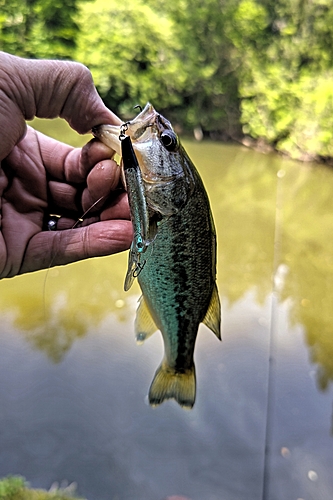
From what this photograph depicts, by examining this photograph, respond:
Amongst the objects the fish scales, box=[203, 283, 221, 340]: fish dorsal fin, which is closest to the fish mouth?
the fish scales

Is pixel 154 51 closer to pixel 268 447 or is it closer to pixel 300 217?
pixel 300 217

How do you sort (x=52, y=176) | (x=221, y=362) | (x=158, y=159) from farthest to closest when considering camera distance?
(x=221, y=362) → (x=52, y=176) → (x=158, y=159)

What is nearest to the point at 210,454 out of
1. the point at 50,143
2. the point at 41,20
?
the point at 50,143

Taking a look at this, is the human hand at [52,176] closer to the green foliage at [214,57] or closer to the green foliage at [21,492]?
the green foliage at [21,492]

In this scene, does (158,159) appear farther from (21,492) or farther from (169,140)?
(21,492)

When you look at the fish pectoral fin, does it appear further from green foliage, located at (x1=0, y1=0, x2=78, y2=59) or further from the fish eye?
green foliage, located at (x1=0, y1=0, x2=78, y2=59)

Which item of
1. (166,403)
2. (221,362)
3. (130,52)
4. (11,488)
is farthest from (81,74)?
(130,52)
